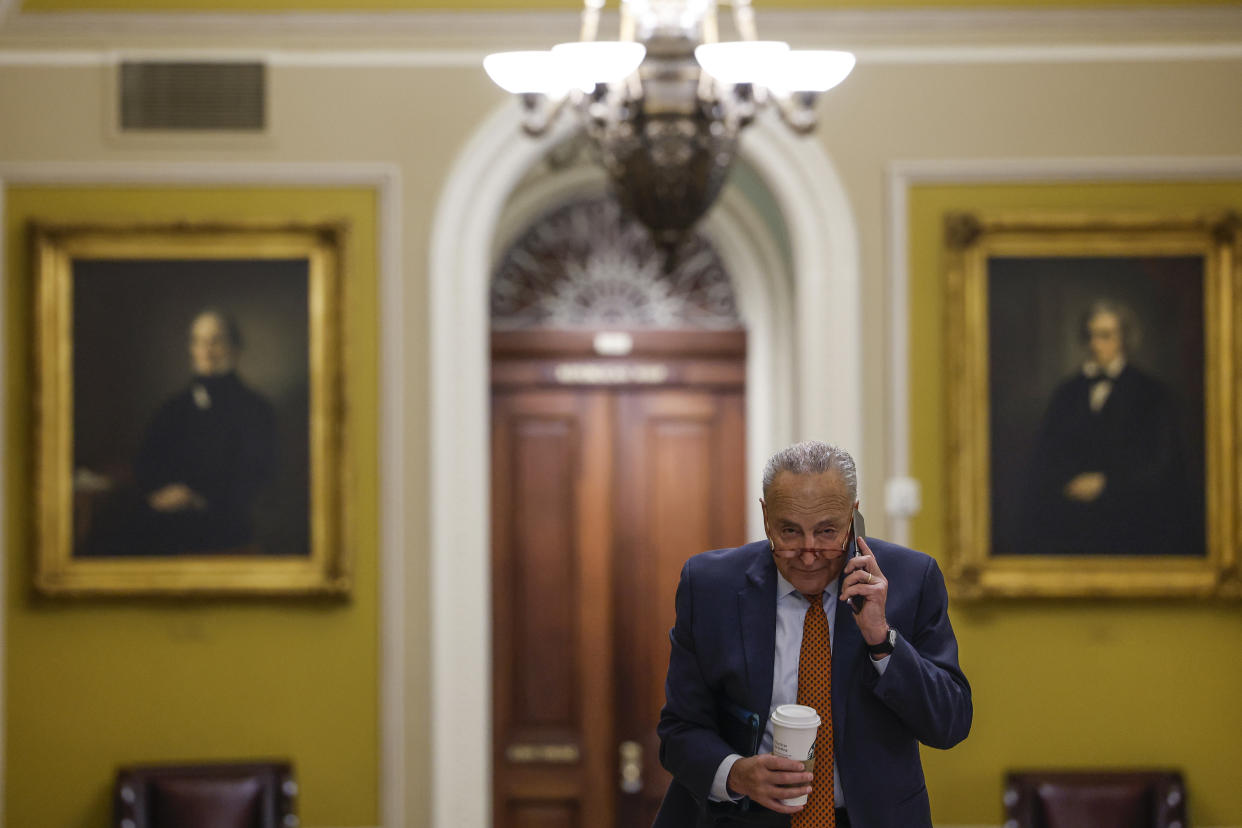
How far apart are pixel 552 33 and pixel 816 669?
10.4 ft

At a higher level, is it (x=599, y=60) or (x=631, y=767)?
(x=599, y=60)

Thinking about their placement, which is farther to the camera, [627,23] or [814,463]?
[627,23]

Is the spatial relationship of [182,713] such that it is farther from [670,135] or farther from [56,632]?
[670,135]

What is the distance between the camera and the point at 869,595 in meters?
2.07

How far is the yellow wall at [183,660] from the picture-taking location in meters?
4.58

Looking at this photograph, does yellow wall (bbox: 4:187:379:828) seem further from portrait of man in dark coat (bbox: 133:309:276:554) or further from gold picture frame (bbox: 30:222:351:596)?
portrait of man in dark coat (bbox: 133:309:276:554)

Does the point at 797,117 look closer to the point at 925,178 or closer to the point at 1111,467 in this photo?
the point at 925,178

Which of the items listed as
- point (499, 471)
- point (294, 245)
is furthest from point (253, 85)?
point (499, 471)

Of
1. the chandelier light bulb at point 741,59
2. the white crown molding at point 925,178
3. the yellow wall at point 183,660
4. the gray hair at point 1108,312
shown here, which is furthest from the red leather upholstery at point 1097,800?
the chandelier light bulb at point 741,59

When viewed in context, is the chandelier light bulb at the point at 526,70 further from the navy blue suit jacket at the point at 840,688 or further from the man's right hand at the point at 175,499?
the man's right hand at the point at 175,499

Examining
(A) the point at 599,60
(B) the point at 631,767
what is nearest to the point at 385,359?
(A) the point at 599,60

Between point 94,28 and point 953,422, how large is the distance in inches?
145

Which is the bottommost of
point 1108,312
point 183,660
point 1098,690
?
point 1098,690

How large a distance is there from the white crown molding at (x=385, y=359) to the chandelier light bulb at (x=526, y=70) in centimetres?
173
